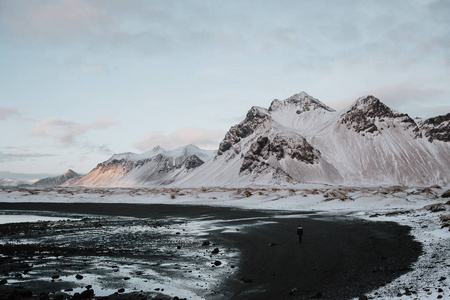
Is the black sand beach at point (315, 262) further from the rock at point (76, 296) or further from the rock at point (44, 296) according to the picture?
the rock at point (76, 296)

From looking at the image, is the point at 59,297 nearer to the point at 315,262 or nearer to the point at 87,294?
the point at 87,294

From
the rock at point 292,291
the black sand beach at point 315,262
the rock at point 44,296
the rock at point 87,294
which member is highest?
the rock at point 44,296

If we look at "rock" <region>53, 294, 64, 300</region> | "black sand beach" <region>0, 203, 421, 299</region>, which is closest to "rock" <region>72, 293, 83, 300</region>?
"rock" <region>53, 294, 64, 300</region>

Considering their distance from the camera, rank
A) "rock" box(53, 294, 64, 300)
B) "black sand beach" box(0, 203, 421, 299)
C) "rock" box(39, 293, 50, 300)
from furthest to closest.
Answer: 1. "black sand beach" box(0, 203, 421, 299)
2. "rock" box(53, 294, 64, 300)
3. "rock" box(39, 293, 50, 300)

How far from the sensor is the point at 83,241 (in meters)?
28.1

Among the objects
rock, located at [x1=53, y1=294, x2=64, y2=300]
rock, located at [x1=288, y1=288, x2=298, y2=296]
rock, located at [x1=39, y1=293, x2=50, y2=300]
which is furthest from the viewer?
rock, located at [x1=288, y1=288, x2=298, y2=296]

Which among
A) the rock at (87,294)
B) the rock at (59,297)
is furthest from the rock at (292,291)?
the rock at (59,297)

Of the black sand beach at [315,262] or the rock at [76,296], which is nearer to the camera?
the rock at [76,296]

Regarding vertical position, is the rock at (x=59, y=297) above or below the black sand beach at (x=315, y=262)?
above

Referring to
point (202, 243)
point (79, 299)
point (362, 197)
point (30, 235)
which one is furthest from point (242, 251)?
point (362, 197)

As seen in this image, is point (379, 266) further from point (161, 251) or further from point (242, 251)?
point (161, 251)

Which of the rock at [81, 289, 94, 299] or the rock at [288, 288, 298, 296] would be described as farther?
the rock at [288, 288, 298, 296]

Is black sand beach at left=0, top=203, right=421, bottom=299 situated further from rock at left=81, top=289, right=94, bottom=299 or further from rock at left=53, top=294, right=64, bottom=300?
rock at left=81, top=289, right=94, bottom=299

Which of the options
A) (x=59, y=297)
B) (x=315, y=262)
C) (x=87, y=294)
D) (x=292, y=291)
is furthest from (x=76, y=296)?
(x=315, y=262)
